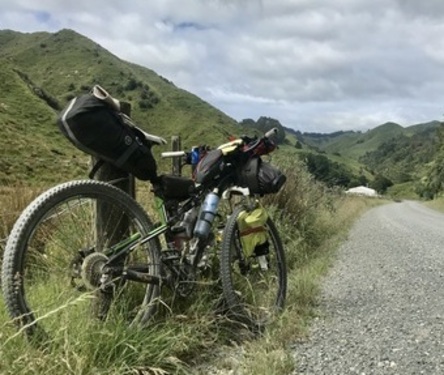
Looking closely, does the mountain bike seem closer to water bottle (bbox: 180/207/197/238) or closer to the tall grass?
water bottle (bbox: 180/207/197/238)

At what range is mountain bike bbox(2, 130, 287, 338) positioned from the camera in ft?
10.0

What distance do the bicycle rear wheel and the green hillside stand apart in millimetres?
58327

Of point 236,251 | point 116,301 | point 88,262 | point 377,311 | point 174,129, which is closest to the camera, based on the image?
point 88,262

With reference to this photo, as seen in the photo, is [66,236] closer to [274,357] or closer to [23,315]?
[23,315]

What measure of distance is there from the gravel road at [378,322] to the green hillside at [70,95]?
184ft

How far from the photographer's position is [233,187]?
4418mm

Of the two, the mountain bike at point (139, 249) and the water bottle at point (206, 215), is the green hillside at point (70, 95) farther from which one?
the water bottle at point (206, 215)

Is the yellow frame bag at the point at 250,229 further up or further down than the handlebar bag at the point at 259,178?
further down

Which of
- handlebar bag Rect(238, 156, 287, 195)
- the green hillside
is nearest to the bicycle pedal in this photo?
handlebar bag Rect(238, 156, 287, 195)

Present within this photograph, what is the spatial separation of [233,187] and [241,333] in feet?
3.71

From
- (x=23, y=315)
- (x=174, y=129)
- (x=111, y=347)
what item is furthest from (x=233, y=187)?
(x=174, y=129)

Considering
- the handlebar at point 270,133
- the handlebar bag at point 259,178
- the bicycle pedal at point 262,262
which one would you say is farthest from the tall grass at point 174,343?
the handlebar at point 270,133

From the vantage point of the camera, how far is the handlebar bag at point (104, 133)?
3.35 metres

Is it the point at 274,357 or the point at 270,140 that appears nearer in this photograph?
the point at 274,357
